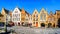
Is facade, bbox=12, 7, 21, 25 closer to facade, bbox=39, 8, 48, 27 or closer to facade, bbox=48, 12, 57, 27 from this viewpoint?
facade, bbox=39, 8, 48, 27

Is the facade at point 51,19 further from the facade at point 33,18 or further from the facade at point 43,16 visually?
the facade at point 43,16

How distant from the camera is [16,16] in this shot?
23406 millimetres

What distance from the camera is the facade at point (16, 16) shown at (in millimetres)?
22700

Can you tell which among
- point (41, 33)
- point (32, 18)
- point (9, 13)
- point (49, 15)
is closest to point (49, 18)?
point (49, 15)

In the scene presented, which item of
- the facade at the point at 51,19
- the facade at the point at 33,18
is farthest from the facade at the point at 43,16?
the facade at the point at 51,19

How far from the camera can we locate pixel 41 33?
14195 millimetres

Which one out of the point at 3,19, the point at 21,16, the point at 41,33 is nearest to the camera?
the point at 41,33

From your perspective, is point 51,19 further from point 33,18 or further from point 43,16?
point 33,18

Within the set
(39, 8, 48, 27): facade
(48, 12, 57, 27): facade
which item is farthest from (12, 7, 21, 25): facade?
(48, 12, 57, 27): facade

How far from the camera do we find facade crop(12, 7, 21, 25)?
22700 mm

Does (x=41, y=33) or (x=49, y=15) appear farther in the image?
(x=49, y=15)

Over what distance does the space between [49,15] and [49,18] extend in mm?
422

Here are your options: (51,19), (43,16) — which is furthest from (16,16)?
(51,19)

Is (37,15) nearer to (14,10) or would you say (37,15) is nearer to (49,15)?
(49,15)
